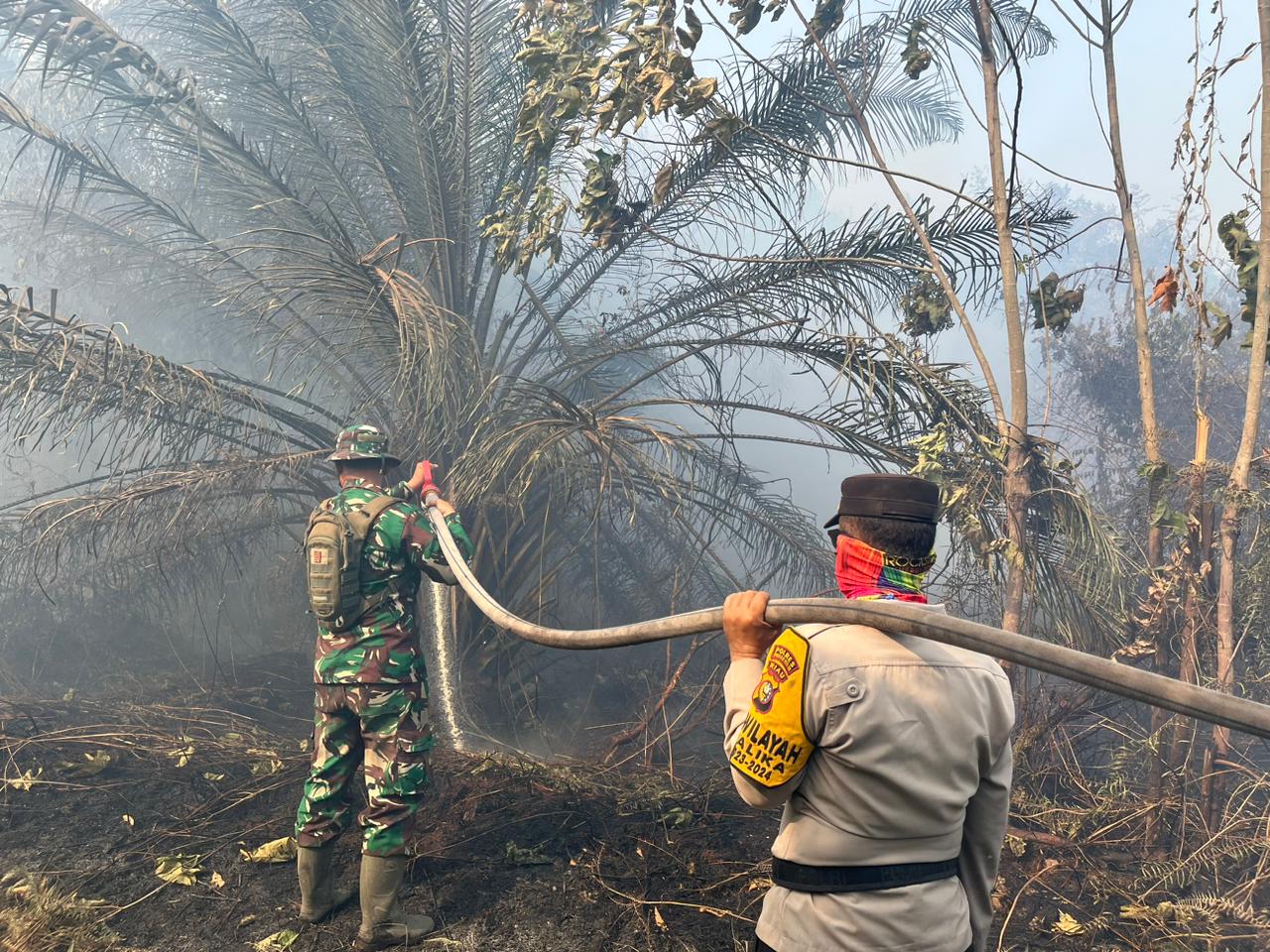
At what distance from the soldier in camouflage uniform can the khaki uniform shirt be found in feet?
5.85

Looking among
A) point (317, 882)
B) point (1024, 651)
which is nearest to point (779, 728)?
point (1024, 651)

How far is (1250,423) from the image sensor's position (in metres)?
3.26

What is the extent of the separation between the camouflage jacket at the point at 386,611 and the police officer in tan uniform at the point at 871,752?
189 cm

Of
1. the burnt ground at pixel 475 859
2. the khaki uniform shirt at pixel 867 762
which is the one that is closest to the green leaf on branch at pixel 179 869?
the burnt ground at pixel 475 859

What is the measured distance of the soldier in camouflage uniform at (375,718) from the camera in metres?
2.96

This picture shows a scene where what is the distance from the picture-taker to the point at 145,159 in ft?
26.5

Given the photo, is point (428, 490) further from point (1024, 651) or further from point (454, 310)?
point (1024, 651)

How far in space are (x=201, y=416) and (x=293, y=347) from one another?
984 millimetres

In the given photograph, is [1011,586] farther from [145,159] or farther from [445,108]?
[145,159]

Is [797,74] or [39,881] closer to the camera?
[39,881]

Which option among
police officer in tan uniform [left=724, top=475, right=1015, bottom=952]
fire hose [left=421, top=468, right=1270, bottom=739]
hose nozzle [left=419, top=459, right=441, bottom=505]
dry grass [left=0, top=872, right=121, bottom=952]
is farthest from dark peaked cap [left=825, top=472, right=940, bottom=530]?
dry grass [left=0, top=872, right=121, bottom=952]

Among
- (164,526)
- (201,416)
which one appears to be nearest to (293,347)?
(201,416)

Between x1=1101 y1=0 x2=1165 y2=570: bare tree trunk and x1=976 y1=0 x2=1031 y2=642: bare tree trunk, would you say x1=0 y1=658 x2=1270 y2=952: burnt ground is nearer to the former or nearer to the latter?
x1=976 y1=0 x2=1031 y2=642: bare tree trunk

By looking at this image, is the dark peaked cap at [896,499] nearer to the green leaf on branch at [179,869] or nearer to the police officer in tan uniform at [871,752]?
the police officer in tan uniform at [871,752]
